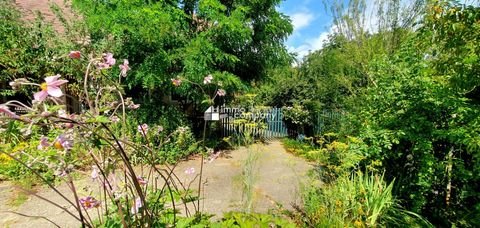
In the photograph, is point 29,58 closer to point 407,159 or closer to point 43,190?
point 43,190

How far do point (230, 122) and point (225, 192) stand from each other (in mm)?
5339

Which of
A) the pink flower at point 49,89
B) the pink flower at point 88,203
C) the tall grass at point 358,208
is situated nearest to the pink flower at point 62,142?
the pink flower at point 49,89

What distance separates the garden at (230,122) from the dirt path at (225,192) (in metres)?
0.04

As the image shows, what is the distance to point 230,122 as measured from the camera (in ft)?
32.4

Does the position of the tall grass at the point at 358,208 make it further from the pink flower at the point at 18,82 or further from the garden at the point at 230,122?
the pink flower at the point at 18,82

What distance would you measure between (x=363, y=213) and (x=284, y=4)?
6.44 metres

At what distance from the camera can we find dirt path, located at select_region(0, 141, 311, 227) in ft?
11.2

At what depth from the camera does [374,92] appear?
389 centimetres

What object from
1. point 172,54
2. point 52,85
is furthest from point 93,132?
point 172,54

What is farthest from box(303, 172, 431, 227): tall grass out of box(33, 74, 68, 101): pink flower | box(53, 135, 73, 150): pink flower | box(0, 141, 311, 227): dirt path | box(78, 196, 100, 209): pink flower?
box(33, 74, 68, 101): pink flower

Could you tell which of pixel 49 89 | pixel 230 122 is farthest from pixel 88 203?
pixel 230 122

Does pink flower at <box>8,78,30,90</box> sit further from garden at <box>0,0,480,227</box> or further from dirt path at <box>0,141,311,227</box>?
dirt path at <box>0,141,311,227</box>

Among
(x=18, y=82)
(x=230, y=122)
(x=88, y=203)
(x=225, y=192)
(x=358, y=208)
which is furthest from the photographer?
(x=230, y=122)

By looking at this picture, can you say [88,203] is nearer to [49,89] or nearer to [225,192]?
[49,89]
